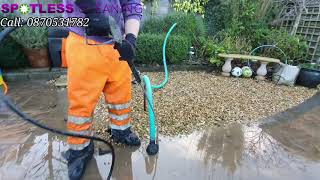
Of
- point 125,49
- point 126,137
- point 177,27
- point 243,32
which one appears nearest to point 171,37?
point 177,27

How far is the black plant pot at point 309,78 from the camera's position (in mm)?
4520

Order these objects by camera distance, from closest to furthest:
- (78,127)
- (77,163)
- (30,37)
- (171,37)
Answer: (78,127) → (77,163) → (30,37) → (171,37)

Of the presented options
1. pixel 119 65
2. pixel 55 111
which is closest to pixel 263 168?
pixel 119 65

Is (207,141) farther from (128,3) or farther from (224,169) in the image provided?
(128,3)

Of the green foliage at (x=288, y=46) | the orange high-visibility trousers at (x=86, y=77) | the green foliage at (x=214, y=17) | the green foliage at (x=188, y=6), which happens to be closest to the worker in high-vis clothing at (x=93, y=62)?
the orange high-visibility trousers at (x=86, y=77)

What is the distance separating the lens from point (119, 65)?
2.02 metres

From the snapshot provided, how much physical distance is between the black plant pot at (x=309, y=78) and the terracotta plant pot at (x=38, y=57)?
14.5 ft

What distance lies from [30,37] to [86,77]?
2994mm

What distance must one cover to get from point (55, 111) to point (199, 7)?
4.27 metres

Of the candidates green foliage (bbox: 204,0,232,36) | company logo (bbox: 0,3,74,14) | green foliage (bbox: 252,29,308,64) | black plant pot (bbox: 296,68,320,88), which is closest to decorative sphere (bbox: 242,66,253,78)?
green foliage (bbox: 252,29,308,64)

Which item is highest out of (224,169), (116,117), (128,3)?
(128,3)

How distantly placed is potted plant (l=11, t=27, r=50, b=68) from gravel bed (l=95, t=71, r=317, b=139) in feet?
5.72

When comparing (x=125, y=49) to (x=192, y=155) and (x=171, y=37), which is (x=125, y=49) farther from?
(x=171, y=37)

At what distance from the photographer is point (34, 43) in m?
4.34
